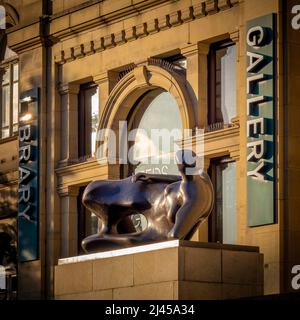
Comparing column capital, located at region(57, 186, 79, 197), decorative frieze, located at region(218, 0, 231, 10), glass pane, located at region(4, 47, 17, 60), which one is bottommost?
column capital, located at region(57, 186, 79, 197)

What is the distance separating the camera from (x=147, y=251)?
35031 mm

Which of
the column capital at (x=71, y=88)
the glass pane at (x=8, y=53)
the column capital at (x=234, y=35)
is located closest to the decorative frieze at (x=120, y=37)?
the column capital at (x=71, y=88)

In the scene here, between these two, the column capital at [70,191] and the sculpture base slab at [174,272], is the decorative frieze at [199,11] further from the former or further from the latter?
the sculpture base slab at [174,272]

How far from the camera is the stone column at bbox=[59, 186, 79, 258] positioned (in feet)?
151

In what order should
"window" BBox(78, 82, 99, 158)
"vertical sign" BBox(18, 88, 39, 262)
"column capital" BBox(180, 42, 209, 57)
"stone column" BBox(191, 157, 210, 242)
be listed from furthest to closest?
"vertical sign" BBox(18, 88, 39, 262) < "window" BBox(78, 82, 99, 158) < "column capital" BBox(180, 42, 209, 57) < "stone column" BBox(191, 157, 210, 242)

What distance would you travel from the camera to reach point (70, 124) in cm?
4625

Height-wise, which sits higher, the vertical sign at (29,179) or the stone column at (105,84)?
the stone column at (105,84)

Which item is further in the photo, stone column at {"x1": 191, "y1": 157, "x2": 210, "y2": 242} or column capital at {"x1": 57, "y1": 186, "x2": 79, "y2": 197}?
column capital at {"x1": 57, "y1": 186, "x2": 79, "y2": 197}

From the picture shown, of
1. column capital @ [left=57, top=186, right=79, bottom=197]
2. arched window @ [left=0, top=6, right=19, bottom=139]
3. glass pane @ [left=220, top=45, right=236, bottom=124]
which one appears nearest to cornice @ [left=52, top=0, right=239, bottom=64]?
glass pane @ [left=220, top=45, right=236, bottom=124]

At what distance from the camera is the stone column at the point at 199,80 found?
136ft

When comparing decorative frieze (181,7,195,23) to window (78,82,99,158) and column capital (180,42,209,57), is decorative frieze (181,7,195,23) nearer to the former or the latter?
column capital (180,42,209,57)

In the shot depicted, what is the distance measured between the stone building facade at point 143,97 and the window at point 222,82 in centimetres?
3

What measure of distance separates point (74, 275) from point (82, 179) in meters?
8.53

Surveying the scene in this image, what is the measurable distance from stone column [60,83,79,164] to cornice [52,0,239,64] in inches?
37.0
